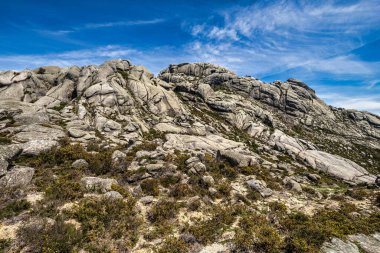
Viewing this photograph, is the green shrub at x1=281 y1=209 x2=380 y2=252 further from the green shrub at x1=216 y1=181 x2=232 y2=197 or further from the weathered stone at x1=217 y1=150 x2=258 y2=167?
the weathered stone at x1=217 y1=150 x2=258 y2=167

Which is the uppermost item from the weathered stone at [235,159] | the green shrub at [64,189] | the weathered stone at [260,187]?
the weathered stone at [235,159]

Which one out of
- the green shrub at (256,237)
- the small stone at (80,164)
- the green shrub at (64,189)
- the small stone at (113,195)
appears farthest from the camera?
the small stone at (80,164)

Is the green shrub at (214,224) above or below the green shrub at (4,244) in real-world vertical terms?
above

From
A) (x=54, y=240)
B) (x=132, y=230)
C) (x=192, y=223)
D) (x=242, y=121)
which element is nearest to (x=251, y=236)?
(x=192, y=223)

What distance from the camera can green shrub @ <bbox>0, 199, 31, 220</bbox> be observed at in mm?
11516

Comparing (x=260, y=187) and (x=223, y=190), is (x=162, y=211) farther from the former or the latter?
(x=260, y=187)

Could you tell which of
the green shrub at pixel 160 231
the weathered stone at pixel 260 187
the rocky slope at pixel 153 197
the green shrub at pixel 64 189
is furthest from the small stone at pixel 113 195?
the weathered stone at pixel 260 187

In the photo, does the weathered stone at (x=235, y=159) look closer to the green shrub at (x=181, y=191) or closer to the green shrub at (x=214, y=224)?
the green shrub at (x=181, y=191)

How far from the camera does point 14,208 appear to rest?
12.1 metres

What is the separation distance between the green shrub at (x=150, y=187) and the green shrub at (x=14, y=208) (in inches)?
294

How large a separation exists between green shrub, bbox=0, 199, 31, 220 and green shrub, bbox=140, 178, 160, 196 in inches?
294

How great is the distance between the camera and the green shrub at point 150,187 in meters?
16.5

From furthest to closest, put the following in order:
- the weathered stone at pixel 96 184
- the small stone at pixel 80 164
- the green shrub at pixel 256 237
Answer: the small stone at pixel 80 164 < the weathered stone at pixel 96 184 < the green shrub at pixel 256 237

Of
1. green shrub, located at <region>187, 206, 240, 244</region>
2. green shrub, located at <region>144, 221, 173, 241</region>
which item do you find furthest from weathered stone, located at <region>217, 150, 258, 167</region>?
green shrub, located at <region>144, 221, 173, 241</region>
